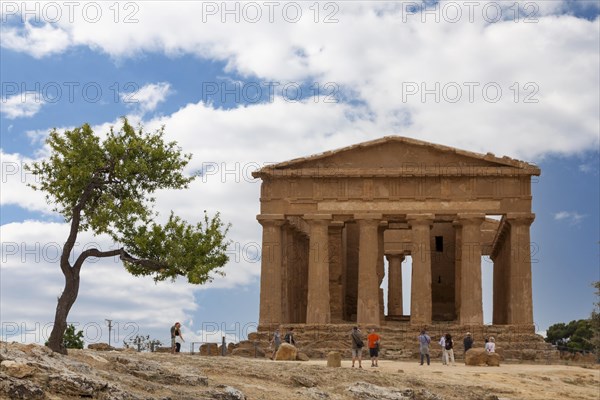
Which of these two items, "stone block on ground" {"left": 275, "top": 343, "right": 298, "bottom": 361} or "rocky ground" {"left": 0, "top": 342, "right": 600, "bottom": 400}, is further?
"stone block on ground" {"left": 275, "top": 343, "right": 298, "bottom": 361}

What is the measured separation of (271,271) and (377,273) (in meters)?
5.77

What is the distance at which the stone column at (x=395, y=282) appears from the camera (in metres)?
63.6

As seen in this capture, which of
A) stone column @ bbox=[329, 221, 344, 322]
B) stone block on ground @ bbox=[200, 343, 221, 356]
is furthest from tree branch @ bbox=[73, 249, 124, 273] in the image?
stone column @ bbox=[329, 221, 344, 322]

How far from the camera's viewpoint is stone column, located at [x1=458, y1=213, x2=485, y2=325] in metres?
50.8

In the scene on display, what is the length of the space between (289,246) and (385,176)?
7233 millimetres

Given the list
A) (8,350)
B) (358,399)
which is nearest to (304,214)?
(358,399)

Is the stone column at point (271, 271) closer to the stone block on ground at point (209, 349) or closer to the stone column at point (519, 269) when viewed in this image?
the stone block on ground at point (209, 349)

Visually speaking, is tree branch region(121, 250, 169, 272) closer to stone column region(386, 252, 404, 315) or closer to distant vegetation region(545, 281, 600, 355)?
stone column region(386, 252, 404, 315)

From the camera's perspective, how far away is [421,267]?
170ft

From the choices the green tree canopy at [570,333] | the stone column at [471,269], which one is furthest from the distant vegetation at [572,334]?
the stone column at [471,269]

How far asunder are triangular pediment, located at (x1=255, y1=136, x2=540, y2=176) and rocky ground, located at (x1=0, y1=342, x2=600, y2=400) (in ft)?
53.4

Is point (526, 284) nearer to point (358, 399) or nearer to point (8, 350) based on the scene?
point (358, 399)

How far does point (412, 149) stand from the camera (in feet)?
172

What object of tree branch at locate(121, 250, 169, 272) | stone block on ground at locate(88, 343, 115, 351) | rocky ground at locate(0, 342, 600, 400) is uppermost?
tree branch at locate(121, 250, 169, 272)
